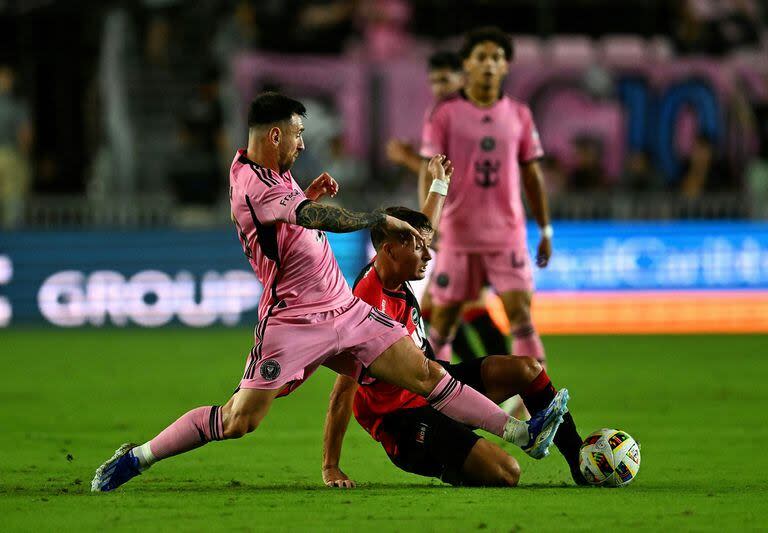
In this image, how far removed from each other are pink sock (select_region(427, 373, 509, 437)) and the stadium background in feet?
17.9

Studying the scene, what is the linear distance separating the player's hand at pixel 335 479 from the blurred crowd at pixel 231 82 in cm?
1125

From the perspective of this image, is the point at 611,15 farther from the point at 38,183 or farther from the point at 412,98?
the point at 38,183

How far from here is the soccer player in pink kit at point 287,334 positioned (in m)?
6.92

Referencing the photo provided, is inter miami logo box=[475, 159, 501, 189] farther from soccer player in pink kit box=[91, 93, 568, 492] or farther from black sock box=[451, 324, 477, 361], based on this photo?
soccer player in pink kit box=[91, 93, 568, 492]

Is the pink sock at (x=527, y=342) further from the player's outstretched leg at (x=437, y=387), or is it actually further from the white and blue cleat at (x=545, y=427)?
the white and blue cleat at (x=545, y=427)

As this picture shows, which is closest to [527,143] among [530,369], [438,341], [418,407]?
[438,341]

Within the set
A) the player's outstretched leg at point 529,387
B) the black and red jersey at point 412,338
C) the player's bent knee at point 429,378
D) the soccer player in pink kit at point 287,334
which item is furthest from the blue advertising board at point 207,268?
the player's bent knee at point 429,378

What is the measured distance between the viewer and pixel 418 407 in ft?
24.1

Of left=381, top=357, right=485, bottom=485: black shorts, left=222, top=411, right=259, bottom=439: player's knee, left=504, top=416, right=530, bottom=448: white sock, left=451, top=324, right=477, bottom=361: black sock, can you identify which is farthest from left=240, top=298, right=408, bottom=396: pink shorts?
left=451, top=324, right=477, bottom=361: black sock

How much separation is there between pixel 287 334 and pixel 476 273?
127 inches

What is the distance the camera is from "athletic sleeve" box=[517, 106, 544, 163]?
9930mm

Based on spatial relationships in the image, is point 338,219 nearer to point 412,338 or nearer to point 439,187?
point 412,338

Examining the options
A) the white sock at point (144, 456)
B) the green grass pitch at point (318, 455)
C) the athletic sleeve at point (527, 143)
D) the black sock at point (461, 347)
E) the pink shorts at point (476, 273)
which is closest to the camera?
the green grass pitch at point (318, 455)

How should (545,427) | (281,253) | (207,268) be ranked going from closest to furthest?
(545,427) < (281,253) < (207,268)
